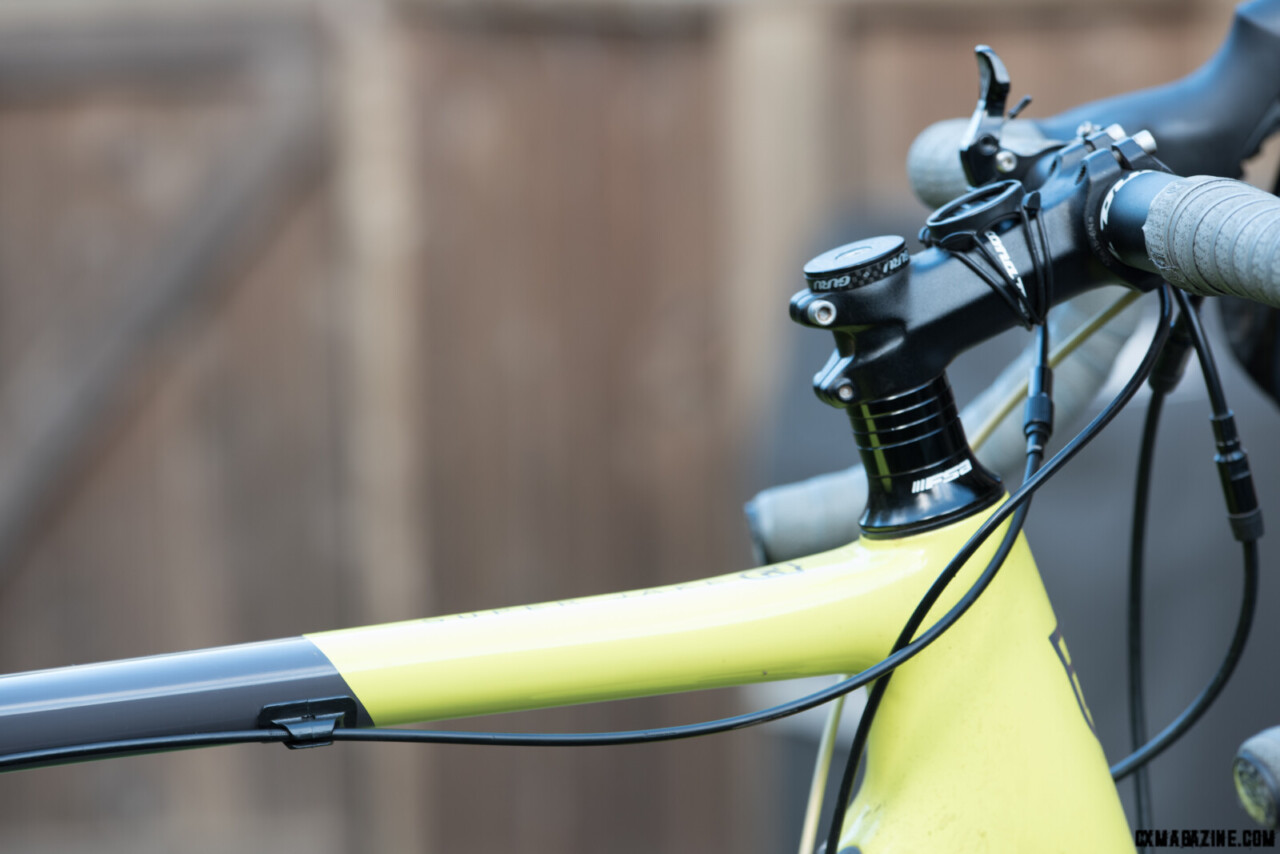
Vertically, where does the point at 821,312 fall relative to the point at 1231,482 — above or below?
above

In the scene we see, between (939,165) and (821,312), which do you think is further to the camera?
(939,165)

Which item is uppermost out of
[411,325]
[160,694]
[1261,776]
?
[411,325]

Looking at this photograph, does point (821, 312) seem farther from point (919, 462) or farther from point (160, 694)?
point (160, 694)

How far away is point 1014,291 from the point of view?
1.68 feet

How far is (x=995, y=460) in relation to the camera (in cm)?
69

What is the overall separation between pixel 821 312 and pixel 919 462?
0.32ft

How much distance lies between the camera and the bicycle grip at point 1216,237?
0.40 meters

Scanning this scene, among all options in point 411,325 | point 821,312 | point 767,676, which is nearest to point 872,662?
point 767,676

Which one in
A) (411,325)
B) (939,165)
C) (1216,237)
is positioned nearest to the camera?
(1216,237)

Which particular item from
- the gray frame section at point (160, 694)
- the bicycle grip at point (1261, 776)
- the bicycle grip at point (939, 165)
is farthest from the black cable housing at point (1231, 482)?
the gray frame section at point (160, 694)

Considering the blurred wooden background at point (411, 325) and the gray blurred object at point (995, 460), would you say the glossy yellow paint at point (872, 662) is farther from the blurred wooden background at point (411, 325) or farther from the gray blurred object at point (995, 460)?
the blurred wooden background at point (411, 325)

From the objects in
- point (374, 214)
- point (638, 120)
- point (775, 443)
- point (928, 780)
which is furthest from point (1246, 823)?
point (374, 214)

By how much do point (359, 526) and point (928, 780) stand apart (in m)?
1.79

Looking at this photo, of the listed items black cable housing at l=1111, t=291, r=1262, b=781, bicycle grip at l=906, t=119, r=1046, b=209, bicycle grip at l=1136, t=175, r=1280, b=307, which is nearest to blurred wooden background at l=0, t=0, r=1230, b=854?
bicycle grip at l=906, t=119, r=1046, b=209
